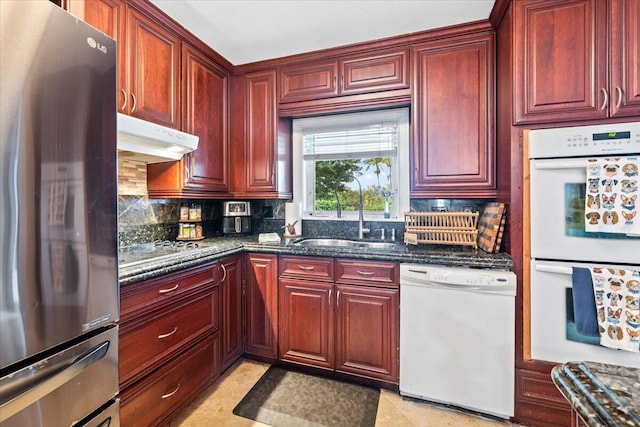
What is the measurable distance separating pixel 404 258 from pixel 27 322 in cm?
166

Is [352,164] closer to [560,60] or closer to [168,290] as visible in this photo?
[560,60]

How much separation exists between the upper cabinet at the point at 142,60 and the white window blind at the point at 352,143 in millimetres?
1180

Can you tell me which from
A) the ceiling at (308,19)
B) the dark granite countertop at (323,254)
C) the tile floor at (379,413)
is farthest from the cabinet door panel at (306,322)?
the ceiling at (308,19)

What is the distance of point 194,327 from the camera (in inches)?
69.6

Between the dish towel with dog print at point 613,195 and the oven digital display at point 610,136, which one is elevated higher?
the oven digital display at point 610,136

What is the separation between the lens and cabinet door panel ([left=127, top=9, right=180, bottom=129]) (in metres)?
1.74

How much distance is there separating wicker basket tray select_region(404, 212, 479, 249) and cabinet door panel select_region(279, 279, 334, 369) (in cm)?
72

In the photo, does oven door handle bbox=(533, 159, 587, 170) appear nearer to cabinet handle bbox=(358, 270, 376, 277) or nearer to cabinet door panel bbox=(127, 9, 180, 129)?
cabinet handle bbox=(358, 270, 376, 277)

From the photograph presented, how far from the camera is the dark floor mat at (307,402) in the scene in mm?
1687

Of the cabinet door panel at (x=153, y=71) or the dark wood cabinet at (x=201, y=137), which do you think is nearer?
the cabinet door panel at (x=153, y=71)

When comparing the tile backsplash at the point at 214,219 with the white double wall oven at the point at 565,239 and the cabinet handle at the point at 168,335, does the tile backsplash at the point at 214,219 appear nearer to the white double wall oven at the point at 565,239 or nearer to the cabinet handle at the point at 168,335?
the white double wall oven at the point at 565,239

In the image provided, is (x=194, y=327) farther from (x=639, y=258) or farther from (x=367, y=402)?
(x=639, y=258)

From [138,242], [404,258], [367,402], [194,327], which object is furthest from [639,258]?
[138,242]

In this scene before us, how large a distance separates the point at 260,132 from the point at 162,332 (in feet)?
5.57
